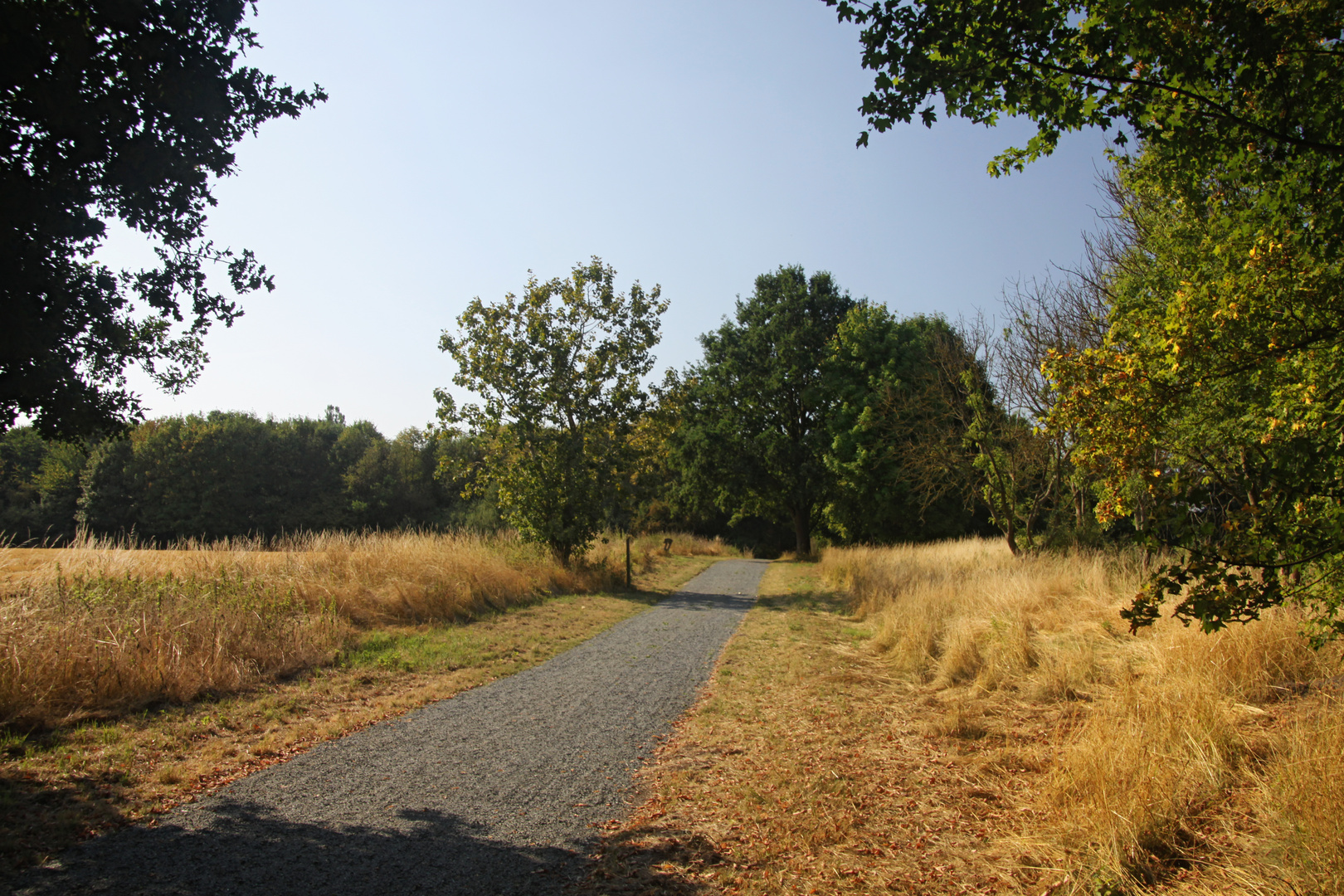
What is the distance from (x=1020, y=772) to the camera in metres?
4.82

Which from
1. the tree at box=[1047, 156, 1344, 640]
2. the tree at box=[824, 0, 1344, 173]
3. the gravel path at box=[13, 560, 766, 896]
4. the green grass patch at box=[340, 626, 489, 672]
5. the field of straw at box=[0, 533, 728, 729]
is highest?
the tree at box=[824, 0, 1344, 173]

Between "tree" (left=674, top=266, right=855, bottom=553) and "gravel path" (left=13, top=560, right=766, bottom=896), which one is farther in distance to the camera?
"tree" (left=674, top=266, right=855, bottom=553)

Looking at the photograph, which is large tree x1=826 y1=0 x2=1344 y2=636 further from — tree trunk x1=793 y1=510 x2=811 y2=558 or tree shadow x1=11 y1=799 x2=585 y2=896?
tree trunk x1=793 y1=510 x2=811 y2=558

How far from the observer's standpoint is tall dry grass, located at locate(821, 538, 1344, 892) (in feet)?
10.8

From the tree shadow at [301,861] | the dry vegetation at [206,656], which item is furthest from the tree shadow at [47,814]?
the tree shadow at [301,861]

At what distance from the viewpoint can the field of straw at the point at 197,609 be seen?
5.85 metres

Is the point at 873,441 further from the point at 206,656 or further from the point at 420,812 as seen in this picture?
the point at 420,812

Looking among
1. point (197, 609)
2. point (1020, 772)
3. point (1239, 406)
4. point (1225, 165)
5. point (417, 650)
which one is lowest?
point (417, 650)

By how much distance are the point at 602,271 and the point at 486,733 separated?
1554 centimetres

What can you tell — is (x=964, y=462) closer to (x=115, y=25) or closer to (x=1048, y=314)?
(x=1048, y=314)

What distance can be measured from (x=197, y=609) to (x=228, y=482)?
47800 mm

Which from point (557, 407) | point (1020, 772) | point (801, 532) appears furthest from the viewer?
point (801, 532)

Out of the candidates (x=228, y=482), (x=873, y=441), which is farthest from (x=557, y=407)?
(x=228, y=482)

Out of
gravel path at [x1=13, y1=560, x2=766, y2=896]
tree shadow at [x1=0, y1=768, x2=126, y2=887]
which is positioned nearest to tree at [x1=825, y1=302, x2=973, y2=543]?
gravel path at [x1=13, y1=560, x2=766, y2=896]
